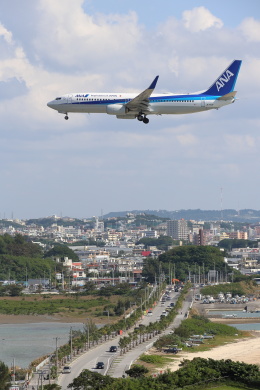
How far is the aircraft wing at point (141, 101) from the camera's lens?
71062 mm

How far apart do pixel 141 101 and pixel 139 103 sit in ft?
1.25

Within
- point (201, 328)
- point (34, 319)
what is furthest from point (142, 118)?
point (34, 319)

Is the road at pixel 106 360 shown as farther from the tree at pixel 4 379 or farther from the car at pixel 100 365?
the tree at pixel 4 379

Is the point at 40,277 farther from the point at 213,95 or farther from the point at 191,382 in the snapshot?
the point at 191,382

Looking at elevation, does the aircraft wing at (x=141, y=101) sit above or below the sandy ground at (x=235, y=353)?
above

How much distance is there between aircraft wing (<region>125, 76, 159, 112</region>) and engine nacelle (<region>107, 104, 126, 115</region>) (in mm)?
510

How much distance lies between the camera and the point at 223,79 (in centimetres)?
8088

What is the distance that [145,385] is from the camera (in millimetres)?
56062

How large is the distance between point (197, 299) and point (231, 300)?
10.5 m

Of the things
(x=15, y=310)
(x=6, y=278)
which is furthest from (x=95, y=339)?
(x=6, y=278)

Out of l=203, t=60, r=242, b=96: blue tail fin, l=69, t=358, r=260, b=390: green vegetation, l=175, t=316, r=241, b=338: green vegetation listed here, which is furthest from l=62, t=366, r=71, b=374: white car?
l=175, t=316, r=241, b=338: green vegetation

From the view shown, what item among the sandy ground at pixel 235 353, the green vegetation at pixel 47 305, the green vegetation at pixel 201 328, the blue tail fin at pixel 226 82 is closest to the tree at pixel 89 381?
the sandy ground at pixel 235 353

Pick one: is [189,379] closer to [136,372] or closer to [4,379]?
[136,372]

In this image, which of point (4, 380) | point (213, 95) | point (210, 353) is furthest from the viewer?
point (210, 353)
